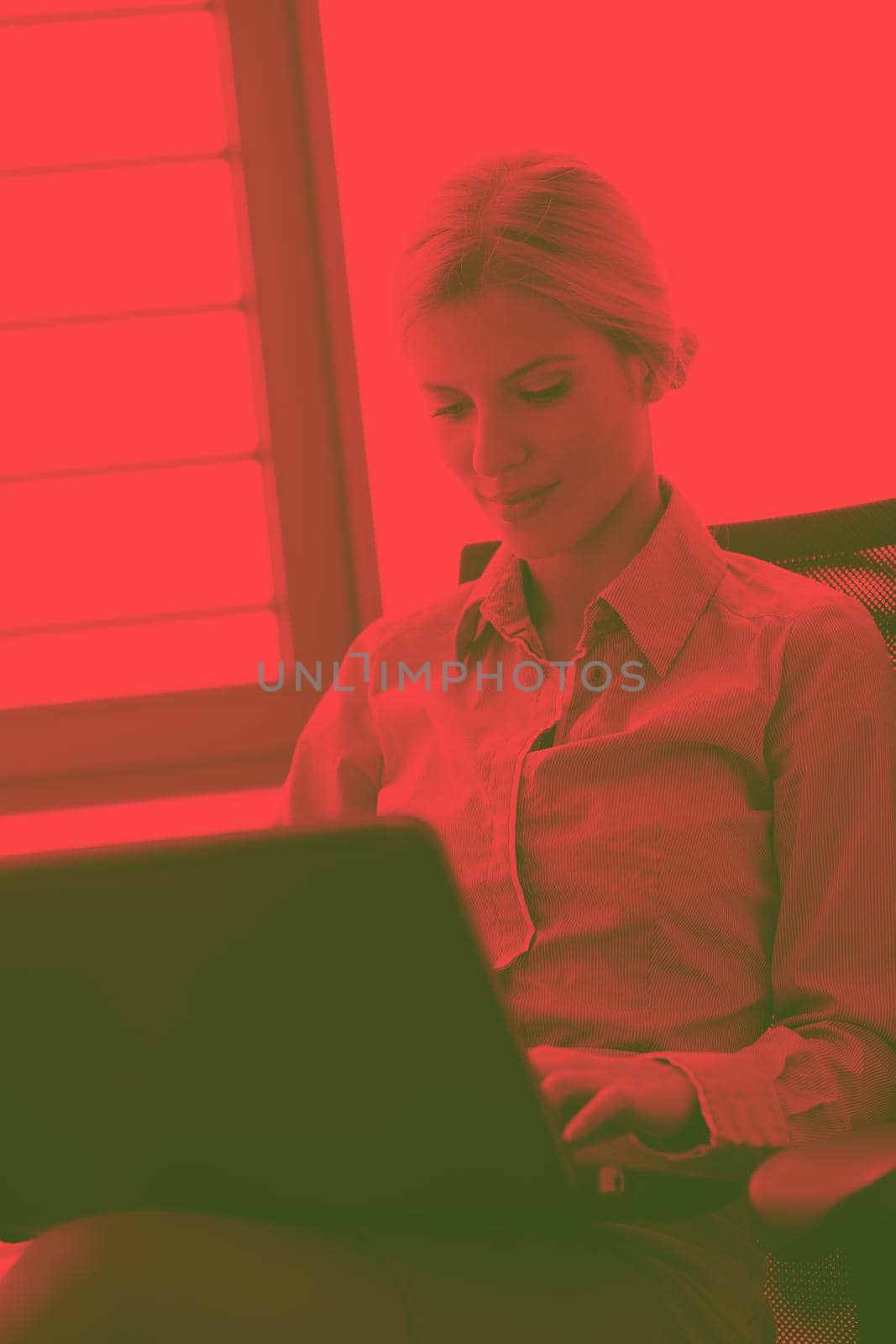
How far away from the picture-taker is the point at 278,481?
1905 millimetres

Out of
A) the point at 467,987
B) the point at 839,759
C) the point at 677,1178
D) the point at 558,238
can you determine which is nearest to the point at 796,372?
the point at 558,238

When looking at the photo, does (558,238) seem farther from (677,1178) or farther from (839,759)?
(677,1178)

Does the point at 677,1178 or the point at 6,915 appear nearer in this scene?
the point at 6,915

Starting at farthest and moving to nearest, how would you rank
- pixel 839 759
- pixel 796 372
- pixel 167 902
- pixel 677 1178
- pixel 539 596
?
pixel 796 372
pixel 539 596
pixel 839 759
pixel 677 1178
pixel 167 902

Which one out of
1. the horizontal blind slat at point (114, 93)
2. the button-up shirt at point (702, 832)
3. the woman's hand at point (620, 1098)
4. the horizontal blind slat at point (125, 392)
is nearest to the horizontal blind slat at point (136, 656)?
the horizontal blind slat at point (125, 392)

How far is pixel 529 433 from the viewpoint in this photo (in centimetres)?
105

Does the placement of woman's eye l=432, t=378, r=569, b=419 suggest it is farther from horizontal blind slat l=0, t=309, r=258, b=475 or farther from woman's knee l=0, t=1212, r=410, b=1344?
horizontal blind slat l=0, t=309, r=258, b=475

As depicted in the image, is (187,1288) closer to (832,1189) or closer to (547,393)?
(832,1189)

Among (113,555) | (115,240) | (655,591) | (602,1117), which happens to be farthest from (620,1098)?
(115,240)

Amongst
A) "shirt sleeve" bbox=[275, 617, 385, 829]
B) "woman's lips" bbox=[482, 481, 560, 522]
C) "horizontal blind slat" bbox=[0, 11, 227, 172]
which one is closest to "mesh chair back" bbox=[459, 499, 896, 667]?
"woman's lips" bbox=[482, 481, 560, 522]

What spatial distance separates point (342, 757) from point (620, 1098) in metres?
0.52

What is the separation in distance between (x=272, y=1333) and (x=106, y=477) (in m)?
1.51

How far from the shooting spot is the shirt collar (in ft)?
3.46

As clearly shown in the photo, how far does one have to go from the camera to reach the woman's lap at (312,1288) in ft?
2.08
